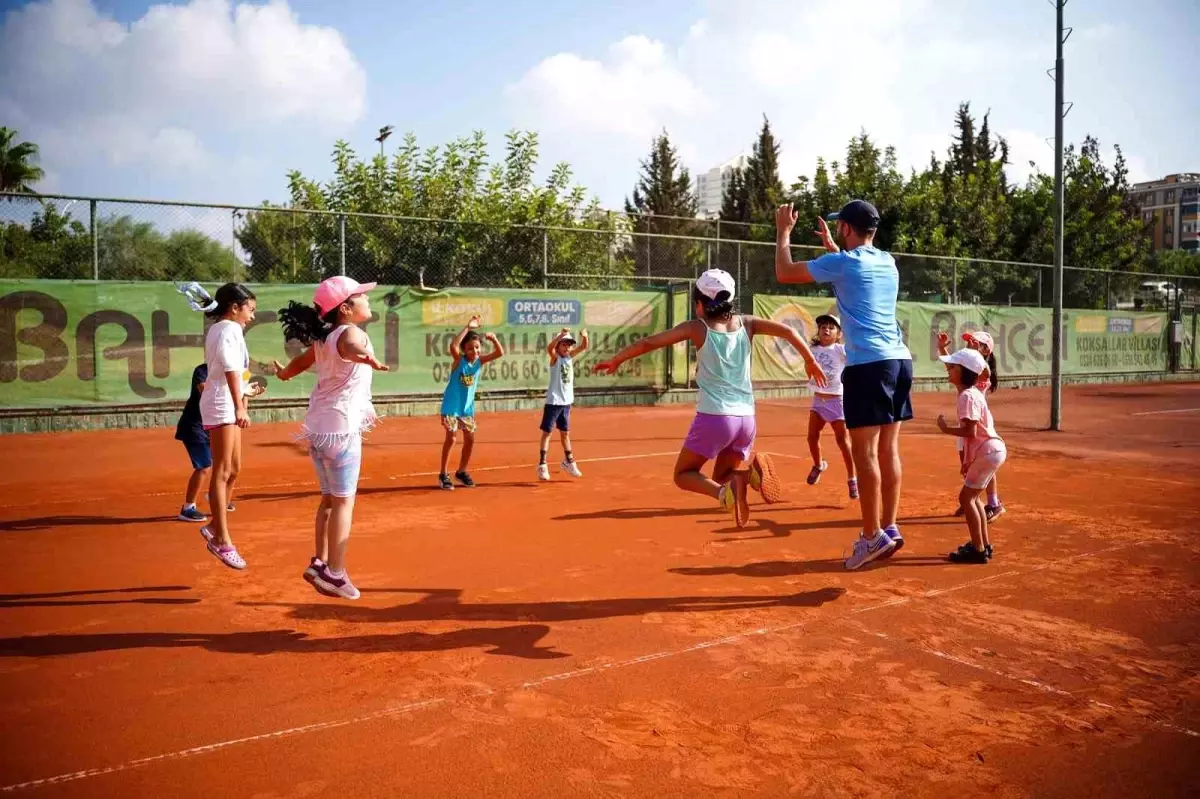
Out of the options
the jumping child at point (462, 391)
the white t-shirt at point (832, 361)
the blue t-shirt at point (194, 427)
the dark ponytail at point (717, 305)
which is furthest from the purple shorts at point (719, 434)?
the blue t-shirt at point (194, 427)

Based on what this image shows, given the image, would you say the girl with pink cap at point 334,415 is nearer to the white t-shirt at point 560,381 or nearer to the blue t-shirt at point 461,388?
the blue t-shirt at point 461,388

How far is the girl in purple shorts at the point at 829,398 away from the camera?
936 cm

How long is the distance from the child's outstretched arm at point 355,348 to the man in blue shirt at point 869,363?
2.52m

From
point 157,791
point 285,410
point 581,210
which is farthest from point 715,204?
point 157,791

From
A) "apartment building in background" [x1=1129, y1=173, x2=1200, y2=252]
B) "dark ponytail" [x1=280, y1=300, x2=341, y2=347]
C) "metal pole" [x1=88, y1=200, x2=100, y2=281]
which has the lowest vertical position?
"dark ponytail" [x1=280, y1=300, x2=341, y2=347]

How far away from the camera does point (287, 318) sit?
17.5 ft

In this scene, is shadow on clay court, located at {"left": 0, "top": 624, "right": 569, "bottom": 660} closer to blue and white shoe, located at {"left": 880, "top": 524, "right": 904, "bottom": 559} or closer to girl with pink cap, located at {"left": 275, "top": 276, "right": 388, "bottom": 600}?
girl with pink cap, located at {"left": 275, "top": 276, "right": 388, "bottom": 600}

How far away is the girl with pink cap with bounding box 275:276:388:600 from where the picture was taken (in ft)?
16.9

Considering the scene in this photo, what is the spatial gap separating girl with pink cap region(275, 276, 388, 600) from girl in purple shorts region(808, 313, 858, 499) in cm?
543

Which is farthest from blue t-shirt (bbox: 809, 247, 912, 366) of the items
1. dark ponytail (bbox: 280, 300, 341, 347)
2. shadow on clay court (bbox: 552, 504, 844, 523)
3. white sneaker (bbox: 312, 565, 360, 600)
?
white sneaker (bbox: 312, 565, 360, 600)

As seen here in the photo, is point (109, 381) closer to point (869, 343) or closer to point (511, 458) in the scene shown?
point (511, 458)

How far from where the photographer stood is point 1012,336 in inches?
1025

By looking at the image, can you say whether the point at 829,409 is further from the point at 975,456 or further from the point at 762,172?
the point at 762,172

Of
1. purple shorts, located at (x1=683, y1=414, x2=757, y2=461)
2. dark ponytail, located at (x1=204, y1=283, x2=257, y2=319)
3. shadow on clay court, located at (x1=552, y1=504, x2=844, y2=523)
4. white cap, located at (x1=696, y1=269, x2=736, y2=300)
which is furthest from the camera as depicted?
shadow on clay court, located at (x1=552, y1=504, x2=844, y2=523)
